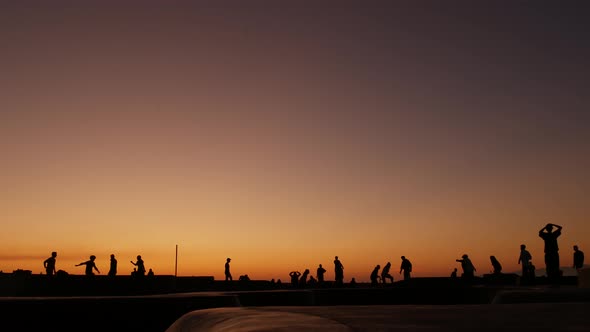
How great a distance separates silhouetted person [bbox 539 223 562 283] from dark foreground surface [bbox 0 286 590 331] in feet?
10.1

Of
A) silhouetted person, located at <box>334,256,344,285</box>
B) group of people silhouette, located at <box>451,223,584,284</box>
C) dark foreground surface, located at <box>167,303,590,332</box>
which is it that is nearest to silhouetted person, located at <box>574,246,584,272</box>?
group of people silhouette, located at <box>451,223,584,284</box>

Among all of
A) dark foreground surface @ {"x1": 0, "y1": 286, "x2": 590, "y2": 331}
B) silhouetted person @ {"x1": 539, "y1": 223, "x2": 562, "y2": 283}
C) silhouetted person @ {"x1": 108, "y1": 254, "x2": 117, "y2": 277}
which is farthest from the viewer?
silhouetted person @ {"x1": 108, "y1": 254, "x2": 117, "y2": 277}

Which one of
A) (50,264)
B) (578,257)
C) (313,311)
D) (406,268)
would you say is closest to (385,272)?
(406,268)

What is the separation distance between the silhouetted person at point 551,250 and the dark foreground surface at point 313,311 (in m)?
3.09

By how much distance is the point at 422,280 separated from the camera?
23.8 m

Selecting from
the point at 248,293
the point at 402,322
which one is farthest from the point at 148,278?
the point at 402,322

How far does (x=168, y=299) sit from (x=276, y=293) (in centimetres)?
338

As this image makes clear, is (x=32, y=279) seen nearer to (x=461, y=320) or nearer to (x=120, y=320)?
(x=120, y=320)

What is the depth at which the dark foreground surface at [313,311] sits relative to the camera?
316cm

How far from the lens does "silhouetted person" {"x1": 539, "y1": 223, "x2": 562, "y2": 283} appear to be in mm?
16141

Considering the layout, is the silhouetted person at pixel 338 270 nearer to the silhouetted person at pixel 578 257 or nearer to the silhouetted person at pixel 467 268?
the silhouetted person at pixel 467 268

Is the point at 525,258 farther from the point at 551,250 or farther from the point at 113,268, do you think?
the point at 113,268

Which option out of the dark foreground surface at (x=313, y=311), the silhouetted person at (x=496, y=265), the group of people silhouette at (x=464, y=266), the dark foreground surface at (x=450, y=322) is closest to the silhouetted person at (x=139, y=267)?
the group of people silhouette at (x=464, y=266)

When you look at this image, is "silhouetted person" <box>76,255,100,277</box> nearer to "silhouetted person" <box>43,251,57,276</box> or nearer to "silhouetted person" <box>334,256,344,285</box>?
"silhouetted person" <box>43,251,57,276</box>
